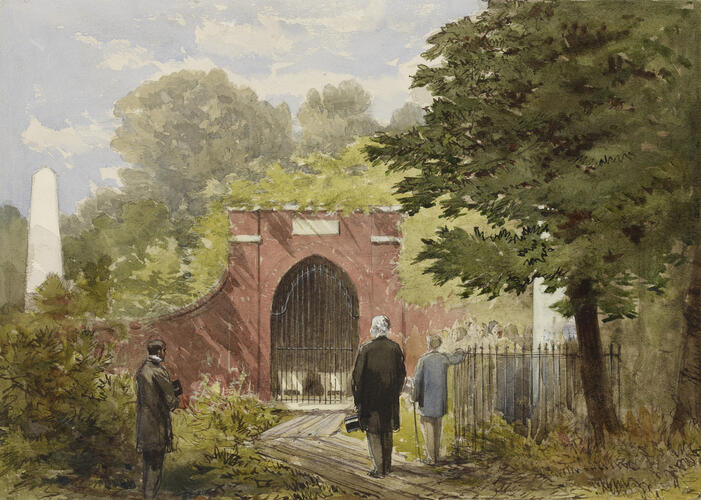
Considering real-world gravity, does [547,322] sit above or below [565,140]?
below

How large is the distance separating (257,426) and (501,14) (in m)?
6.56

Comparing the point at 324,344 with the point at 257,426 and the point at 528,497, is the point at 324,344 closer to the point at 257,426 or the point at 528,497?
the point at 257,426

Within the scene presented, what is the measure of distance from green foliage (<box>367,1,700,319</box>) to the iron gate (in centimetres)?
576

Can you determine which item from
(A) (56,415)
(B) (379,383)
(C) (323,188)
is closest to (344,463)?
(B) (379,383)

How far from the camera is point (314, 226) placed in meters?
13.0

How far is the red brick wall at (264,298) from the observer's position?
12086 mm

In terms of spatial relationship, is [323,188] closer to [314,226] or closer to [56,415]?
Answer: [314,226]

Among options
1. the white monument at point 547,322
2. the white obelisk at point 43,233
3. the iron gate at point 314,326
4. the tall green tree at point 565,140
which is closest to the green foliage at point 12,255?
the white obelisk at point 43,233

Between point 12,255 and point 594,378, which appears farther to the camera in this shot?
point 12,255

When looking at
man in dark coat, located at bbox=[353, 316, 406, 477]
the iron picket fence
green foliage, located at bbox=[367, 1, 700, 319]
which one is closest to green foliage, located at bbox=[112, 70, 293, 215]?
the iron picket fence

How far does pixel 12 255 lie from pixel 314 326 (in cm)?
578

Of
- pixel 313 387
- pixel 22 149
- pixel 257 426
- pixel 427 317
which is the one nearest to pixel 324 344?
pixel 313 387

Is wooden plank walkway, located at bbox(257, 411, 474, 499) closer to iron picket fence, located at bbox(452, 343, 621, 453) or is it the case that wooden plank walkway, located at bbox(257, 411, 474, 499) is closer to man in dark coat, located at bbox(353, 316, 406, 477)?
man in dark coat, located at bbox(353, 316, 406, 477)

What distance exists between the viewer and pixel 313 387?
13977 millimetres
